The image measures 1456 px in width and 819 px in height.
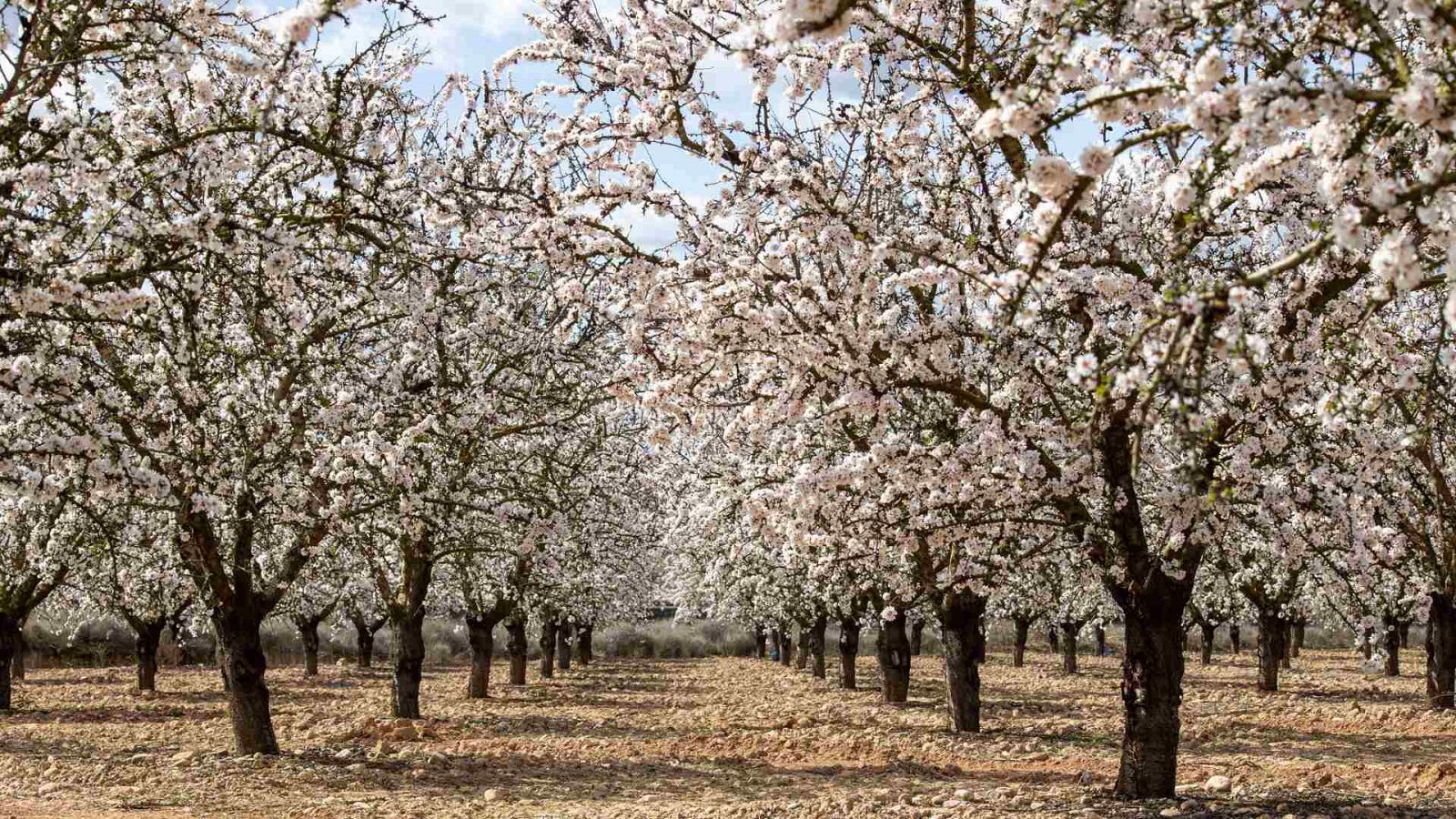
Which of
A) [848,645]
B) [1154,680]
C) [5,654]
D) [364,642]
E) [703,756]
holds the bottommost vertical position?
[364,642]

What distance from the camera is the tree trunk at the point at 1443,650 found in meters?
23.4

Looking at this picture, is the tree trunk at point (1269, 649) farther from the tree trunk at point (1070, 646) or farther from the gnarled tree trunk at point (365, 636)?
the gnarled tree trunk at point (365, 636)

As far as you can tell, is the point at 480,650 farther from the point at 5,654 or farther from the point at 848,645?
the point at 5,654

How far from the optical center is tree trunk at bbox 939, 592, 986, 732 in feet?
60.1

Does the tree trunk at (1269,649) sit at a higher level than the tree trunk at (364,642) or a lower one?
higher

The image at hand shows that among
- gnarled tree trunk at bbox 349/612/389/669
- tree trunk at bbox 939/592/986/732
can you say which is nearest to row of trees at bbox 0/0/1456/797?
tree trunk at bbox 939/592/986/732

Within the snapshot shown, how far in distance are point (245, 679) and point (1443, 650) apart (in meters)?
22.3

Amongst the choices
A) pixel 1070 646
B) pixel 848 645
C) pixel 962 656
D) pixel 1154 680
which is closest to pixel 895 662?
pixel 848 645

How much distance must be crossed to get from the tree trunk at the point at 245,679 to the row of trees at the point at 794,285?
62 centimetres

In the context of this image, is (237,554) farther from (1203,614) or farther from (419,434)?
(1203,614)

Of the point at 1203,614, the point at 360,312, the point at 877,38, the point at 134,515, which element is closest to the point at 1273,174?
the point at 877,38

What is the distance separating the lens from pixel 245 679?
1495 cm

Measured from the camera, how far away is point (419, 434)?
1254 cm

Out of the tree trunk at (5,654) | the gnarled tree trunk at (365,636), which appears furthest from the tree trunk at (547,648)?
the tree trunk at (5,654)
